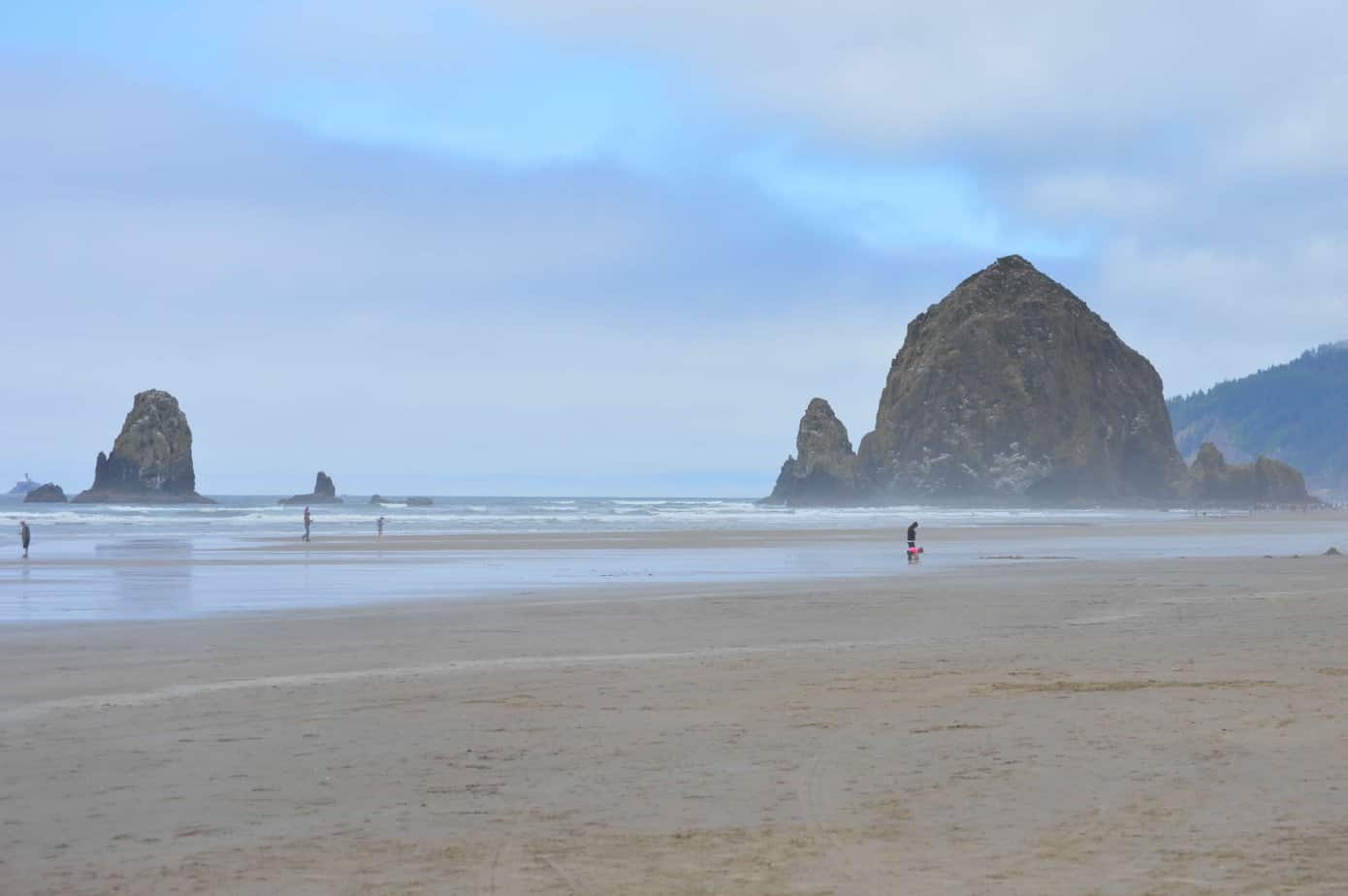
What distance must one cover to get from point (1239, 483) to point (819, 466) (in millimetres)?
55820

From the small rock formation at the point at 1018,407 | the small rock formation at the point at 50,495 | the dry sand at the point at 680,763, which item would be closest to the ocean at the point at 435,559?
the dry sand at the point at 680,763

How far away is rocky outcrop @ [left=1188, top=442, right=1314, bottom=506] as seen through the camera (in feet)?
534

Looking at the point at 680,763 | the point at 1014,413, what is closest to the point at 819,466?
the point at 1014,413

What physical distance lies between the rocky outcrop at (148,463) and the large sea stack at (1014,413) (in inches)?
2728

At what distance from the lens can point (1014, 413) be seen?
533 feet

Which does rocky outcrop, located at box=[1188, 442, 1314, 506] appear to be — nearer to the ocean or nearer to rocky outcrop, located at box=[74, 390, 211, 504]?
the ocean

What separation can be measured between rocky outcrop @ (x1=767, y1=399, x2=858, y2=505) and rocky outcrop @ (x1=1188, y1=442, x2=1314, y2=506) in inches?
1715

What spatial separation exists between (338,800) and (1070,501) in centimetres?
15113

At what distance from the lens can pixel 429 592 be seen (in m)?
24.9

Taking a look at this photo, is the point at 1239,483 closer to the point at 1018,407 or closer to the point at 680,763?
the point at 1018,407

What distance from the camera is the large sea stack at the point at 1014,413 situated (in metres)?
157

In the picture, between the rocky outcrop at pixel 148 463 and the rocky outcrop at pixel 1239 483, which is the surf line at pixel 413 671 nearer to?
the rocky outcrop at pixel 148 463

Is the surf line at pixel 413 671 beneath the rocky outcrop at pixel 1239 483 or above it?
beneath

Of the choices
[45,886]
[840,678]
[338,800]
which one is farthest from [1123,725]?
[45,886]
